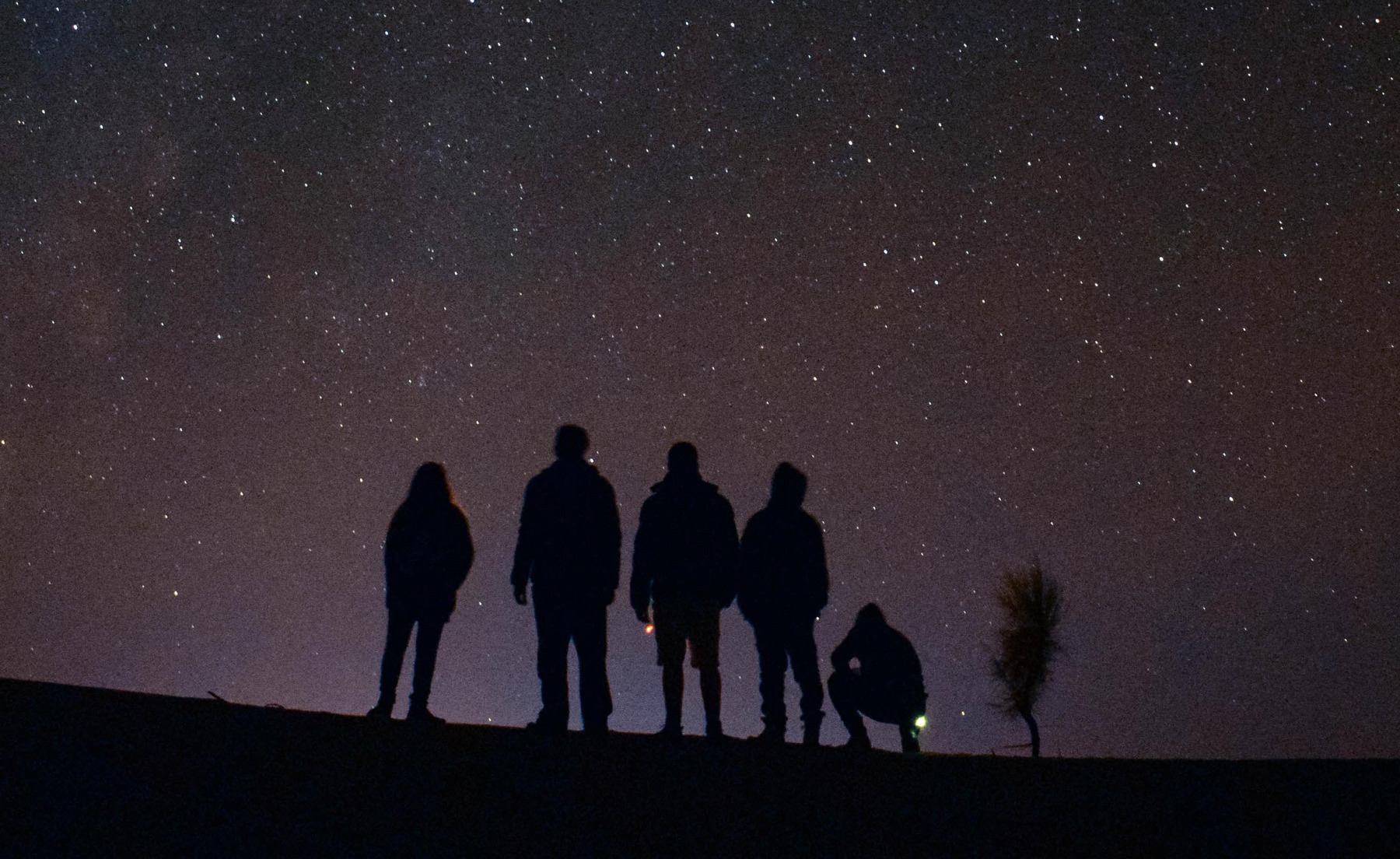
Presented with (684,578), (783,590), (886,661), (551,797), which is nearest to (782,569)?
(783,590)

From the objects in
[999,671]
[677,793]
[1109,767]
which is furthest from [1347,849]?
[999,671]

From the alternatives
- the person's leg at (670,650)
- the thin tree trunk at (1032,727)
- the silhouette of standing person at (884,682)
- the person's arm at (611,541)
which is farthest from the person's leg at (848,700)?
the thin tree trunk at (1032,727)

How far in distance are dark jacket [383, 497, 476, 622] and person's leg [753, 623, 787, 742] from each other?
1.85 metres

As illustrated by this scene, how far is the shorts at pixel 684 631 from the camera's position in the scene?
641 cm

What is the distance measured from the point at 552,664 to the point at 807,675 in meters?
1.71

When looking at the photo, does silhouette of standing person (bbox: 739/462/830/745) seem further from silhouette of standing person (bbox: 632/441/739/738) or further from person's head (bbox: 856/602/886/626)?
person's head (bbox: 856/602/886/626)

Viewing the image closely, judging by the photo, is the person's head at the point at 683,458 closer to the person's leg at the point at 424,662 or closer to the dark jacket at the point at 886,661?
the person's leg at the point at 424,662

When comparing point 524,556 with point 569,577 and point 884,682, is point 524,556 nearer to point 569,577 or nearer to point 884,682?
point 569,577

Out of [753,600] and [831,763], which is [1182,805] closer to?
[831,763]

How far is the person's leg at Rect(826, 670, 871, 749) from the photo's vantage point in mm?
7828

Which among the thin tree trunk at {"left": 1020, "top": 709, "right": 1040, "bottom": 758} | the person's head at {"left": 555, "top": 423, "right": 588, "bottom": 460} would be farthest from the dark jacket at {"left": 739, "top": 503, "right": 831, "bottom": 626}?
the thin tree trunk at {"left": 1020, "top": 709, "right": 1040, "bottom": 758}

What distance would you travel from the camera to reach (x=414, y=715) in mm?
6352

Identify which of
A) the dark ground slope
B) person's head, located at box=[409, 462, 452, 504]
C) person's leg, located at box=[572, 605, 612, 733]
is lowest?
the dark ground slope

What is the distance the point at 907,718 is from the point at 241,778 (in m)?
5.38
